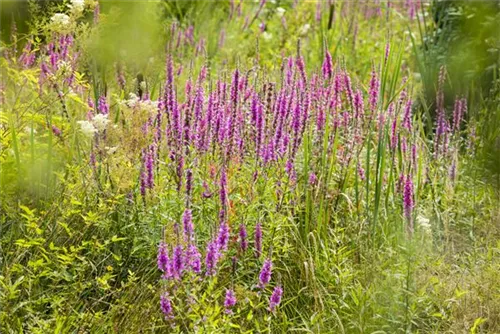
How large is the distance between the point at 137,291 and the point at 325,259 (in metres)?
0.85

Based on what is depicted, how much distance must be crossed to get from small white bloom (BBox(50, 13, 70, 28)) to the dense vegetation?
23 millimetres

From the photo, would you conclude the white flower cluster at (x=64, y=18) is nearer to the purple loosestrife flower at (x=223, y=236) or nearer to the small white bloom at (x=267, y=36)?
the purple loosestrife flower at (x=223, y=236)

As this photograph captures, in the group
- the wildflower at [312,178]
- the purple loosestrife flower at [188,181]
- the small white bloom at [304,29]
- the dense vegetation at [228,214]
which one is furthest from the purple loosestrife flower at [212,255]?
the small white bloom at [304,29]

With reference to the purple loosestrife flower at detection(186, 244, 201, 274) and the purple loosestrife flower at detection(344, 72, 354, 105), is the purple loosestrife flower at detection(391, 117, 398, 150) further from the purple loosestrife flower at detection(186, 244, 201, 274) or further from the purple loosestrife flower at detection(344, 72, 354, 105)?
the purple loosestrife flower at detection(186, 244, 201, 274)

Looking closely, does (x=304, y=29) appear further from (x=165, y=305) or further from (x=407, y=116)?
(x=165, y=305)

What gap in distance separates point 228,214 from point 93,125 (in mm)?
669

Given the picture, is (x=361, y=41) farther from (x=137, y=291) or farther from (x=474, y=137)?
(x=137, y=291)

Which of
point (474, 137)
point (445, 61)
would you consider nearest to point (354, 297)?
point (474, 137)

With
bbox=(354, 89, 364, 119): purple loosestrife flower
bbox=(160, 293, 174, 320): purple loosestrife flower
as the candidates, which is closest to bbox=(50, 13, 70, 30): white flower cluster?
bbox=(160, 293, 174, 320): purple loosestrife flower

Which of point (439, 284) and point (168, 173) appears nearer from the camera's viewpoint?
point (439, 284)

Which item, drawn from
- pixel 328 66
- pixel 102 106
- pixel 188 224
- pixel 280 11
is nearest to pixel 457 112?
pixel 328 66

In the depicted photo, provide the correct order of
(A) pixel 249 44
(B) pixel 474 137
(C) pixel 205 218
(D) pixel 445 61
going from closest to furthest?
(C) pixel 205 218
(B) pixel 474 137
(D) pixel 445 61
(A) pixel 249 44

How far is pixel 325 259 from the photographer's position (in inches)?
148

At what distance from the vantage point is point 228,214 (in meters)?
3.65
